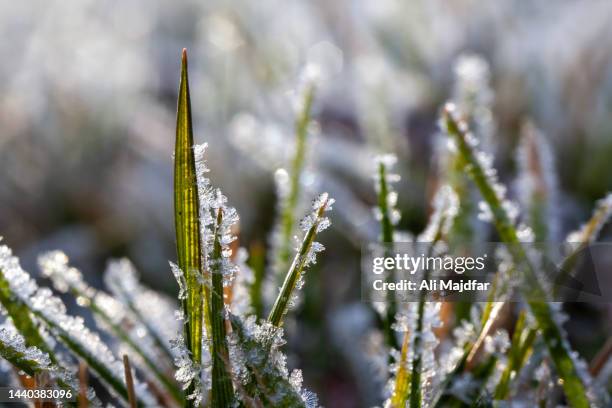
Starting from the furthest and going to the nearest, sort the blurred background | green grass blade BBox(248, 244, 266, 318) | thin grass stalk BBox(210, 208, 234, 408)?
the blurred background → green grass blade BBox(248, 244, 266, 318) → thin grass stalk BBox(210, 208, 234, 408)

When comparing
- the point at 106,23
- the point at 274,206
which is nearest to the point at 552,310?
the point at 274,206

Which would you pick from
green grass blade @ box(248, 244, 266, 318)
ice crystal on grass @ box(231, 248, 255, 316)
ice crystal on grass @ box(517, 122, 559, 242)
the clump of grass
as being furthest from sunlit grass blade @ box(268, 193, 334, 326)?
ice crystal on grass @ box(517, 122, 559, 242)

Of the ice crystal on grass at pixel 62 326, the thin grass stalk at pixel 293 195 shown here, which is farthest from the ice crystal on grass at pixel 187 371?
the thin grass stalk at pixel 293 195

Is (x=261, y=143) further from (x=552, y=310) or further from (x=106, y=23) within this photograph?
(x=106, y=23)

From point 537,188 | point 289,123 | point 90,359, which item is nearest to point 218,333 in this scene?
point 90,359

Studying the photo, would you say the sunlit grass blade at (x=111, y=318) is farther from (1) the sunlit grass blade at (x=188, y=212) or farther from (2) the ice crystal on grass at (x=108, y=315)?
(1) the sunlit grass blade at (x=188, y=212)

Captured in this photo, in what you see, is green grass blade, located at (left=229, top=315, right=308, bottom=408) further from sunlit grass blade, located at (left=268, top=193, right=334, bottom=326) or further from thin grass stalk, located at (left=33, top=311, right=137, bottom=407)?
thin grass stalk, located at (left=33, top=311, right=137, bottom=407)
